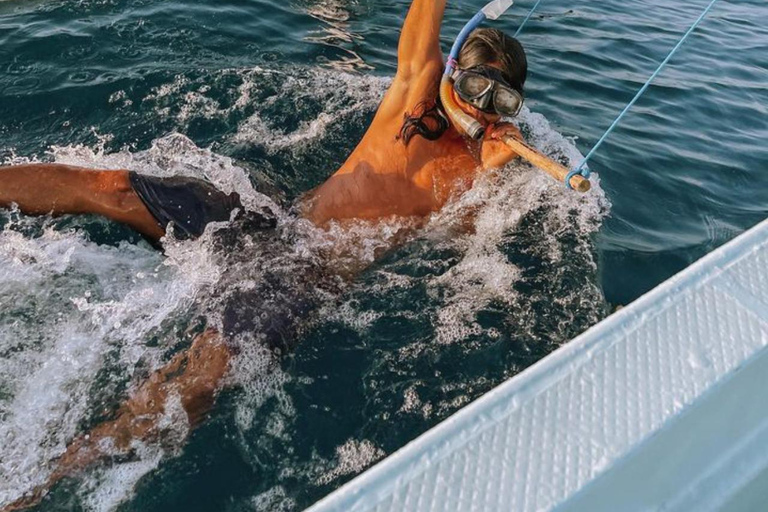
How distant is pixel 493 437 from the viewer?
131 cm

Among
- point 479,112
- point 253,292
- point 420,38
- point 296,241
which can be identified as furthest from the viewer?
point 296,241

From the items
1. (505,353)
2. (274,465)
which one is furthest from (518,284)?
(274,465)

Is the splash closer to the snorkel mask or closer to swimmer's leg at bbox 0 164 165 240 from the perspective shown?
swimmer's leg at bbox 0 164 165 240

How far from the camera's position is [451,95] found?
9.50 ft

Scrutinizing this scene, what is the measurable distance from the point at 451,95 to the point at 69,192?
1853 mm

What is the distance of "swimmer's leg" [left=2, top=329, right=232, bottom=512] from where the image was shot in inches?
86.5

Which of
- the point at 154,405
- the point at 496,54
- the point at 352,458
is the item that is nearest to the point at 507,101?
the point at 496,54

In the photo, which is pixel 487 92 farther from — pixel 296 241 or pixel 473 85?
pixel 296 241

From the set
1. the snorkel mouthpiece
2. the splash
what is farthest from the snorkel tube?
the splash

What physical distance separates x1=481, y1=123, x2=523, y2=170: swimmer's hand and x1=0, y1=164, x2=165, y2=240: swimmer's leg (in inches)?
62.8

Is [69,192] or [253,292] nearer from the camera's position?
[253,292]

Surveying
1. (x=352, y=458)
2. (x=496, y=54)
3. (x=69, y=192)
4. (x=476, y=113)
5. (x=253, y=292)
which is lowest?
(x=352, y=458)

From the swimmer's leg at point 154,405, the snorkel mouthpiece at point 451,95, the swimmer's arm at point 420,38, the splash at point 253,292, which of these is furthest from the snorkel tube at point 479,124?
the swimmer's leg at point 154,405

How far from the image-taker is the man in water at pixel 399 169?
2895 millimetres
